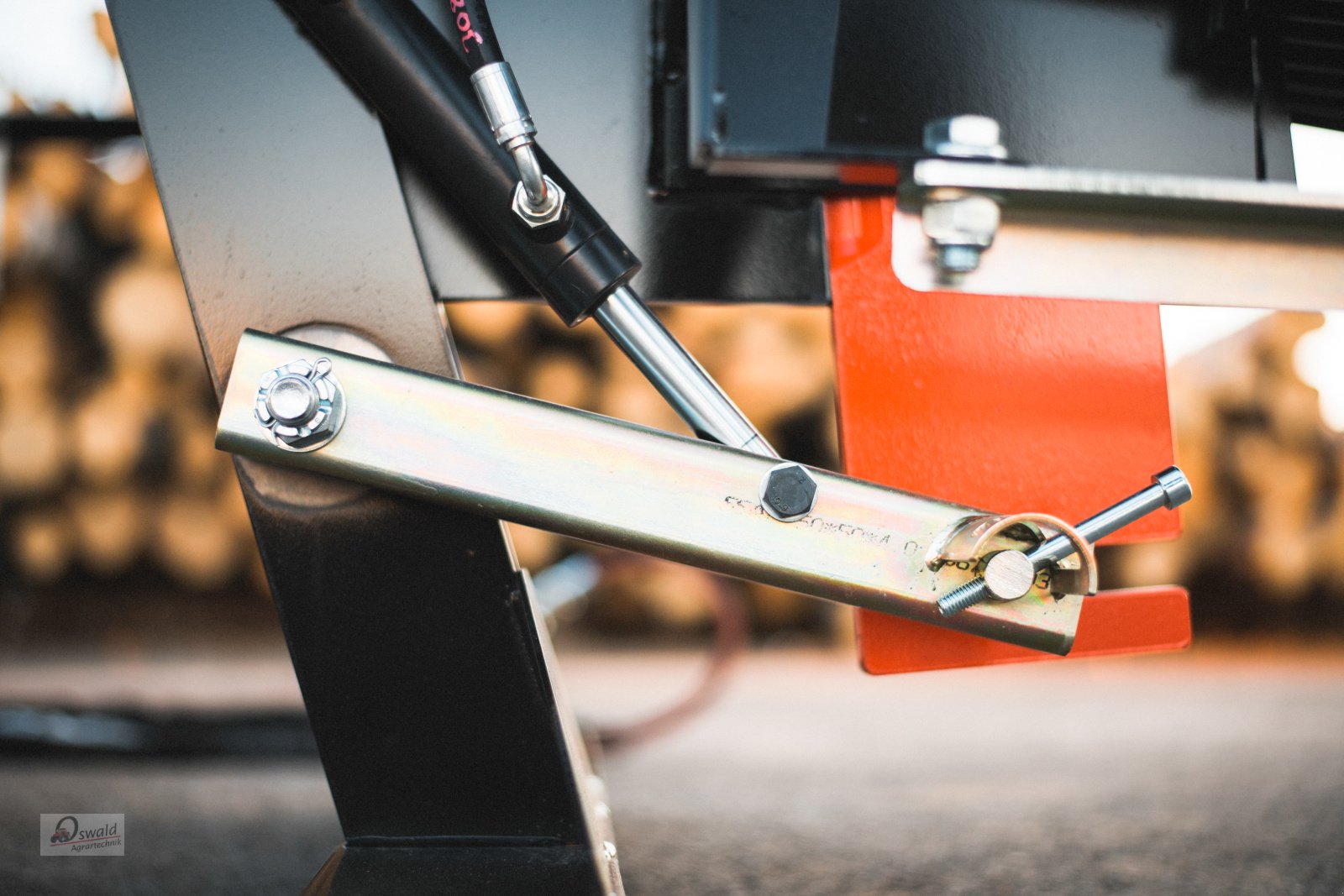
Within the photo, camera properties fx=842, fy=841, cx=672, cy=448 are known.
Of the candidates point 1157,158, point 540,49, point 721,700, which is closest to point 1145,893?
point 1157,158

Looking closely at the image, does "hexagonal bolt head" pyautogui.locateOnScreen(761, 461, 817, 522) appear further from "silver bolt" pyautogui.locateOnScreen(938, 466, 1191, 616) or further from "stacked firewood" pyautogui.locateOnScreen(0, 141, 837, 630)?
"stacked firewood" pyautogui.locateOnScreen(0, 141, 837, 630)

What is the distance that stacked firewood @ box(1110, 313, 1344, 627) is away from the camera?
145 cm

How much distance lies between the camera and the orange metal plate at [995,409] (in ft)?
0.97

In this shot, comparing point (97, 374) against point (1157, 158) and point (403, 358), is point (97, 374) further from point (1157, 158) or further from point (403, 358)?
point (1157, 158)

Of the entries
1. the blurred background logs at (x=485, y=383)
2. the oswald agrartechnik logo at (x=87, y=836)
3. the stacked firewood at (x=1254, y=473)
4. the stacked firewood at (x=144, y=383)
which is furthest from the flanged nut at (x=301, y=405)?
the stacked firewood at (x=1254, y=473)

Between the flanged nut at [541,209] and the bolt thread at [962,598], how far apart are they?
17 cm

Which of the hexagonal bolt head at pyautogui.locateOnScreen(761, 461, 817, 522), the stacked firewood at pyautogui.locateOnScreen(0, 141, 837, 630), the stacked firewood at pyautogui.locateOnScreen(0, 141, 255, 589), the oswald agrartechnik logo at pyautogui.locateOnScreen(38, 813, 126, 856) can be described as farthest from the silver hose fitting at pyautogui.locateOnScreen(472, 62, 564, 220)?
the stacked firewood at pyautogui.locateOnScreen(0, 141, 255, 589)

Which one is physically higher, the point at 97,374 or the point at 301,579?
the point at 97,374

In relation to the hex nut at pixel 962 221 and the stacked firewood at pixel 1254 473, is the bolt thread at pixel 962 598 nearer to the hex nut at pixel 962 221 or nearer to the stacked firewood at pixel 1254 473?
the hex nut at pixel 962 221

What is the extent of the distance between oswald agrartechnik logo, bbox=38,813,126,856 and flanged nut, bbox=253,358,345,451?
283 millimetres

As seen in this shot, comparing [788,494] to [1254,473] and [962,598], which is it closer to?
[962,598]

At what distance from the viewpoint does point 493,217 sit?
273mm

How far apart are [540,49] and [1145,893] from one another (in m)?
0.50

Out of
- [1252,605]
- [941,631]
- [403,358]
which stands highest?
[403,358]
